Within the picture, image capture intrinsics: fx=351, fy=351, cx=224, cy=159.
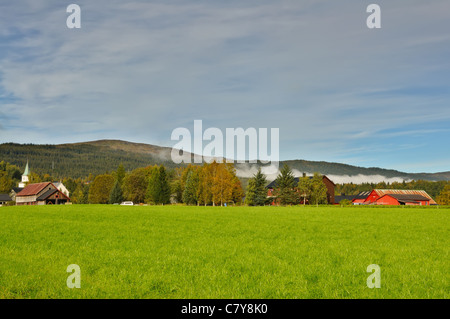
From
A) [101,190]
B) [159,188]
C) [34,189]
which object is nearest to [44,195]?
[34,189]

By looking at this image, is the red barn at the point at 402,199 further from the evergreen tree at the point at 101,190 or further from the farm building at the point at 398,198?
the evergreen tree at the point at 101,190

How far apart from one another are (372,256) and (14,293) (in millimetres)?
12953

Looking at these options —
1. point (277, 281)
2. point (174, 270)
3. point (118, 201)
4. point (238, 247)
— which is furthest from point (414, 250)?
point (118, 201)

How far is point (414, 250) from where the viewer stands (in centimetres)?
1673

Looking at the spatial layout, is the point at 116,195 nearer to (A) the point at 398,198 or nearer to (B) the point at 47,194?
(B) the point at 47,194

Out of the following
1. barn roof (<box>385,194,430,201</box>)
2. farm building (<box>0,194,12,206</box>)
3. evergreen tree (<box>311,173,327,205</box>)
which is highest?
evergreen tree (<box>311,173,327,205</box>)

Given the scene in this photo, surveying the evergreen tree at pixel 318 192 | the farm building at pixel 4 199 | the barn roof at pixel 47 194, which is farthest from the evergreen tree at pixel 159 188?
the farm building at pixel 4 199

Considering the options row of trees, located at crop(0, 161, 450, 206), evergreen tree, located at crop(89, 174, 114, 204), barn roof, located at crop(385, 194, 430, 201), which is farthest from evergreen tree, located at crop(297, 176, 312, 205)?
evergreen tree, located at crop(89, 174, 114, 204)

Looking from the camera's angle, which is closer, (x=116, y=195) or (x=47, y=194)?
(x=116, y=195)

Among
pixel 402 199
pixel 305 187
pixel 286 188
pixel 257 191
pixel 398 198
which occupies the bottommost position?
pixel 402 199

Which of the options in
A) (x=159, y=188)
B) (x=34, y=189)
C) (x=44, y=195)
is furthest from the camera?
(x=34, y=189)

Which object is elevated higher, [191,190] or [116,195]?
[191,190]

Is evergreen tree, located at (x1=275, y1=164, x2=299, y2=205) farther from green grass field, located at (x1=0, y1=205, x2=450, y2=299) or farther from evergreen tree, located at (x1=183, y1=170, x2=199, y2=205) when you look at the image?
green grass field, located at (x1=0, y1=205, x2=450, y2=299)
